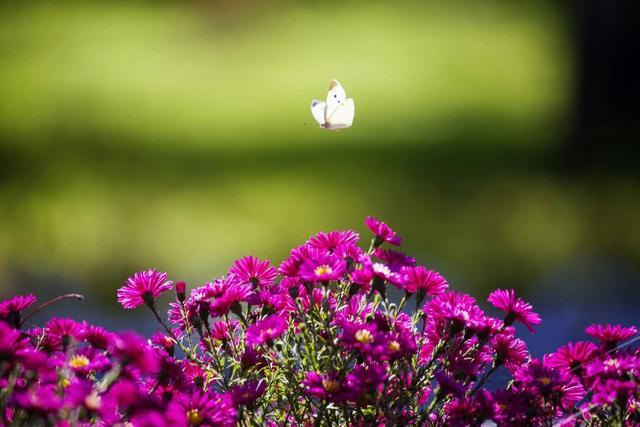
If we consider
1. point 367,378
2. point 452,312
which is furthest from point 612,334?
point 367,378

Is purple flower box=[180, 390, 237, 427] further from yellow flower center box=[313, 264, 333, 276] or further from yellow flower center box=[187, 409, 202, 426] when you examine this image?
yellow flower center box=[313, 264, 333, 276]

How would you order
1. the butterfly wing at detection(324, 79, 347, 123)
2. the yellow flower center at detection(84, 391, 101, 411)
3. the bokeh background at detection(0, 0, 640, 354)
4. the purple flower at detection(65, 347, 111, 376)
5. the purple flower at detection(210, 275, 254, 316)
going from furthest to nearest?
the bokeh background at detection(0, 0, 640, 354)
the butterfly wing at detection(324, 79, 347, 123)
the purple flower at detection(210, 275, 254, 316)
the purple flower at detection(65, 347, 111, 376)
the yellow flower center at detection(84, 391, 101, 411)

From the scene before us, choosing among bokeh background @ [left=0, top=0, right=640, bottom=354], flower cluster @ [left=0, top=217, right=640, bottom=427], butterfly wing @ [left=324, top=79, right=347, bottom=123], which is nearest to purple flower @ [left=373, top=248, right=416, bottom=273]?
→ flower cluster @ [left=0, top=217, right=640, bottom=427]

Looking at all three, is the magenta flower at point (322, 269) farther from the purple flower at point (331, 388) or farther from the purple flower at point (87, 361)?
the purple flower at point (87, 361)

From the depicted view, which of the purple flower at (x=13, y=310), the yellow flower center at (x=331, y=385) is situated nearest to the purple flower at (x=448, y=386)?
the yellow flower center at (x=331, y=385)

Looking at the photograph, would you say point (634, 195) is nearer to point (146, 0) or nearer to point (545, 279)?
point (545, 279)

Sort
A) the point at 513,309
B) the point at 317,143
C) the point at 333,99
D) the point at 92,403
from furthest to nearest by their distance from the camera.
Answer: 1. the point at 317,143
2. the point at 333,99
3. the point at 513,309
4. the point at 92,403

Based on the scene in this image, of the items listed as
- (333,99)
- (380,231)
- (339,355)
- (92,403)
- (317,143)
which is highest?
(317,143)

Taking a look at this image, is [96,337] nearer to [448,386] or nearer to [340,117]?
[448,386]
